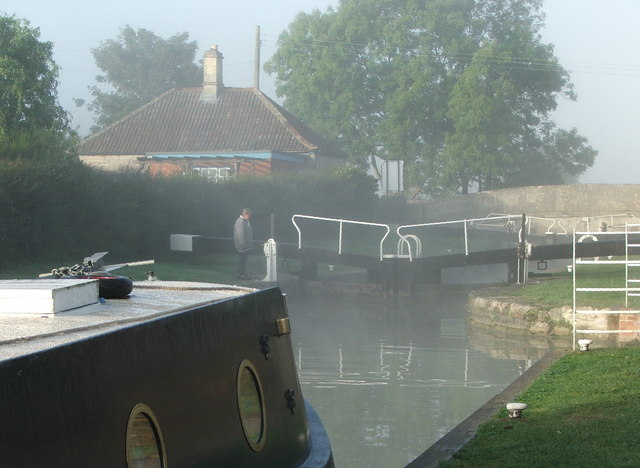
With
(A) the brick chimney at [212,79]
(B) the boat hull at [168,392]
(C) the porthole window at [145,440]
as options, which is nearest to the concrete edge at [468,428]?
(B) the boat hull at [168,392]

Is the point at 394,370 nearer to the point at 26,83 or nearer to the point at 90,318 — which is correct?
the point at 90,318

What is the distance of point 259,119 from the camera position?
159 feet

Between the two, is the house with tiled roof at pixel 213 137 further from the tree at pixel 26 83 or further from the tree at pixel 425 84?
the tree at pixel 26 83

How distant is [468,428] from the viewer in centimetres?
784

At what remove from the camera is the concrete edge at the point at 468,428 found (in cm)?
676

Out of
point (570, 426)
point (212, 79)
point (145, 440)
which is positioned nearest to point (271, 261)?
point (570, 426)

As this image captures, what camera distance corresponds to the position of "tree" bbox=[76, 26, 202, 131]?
78.8 metres

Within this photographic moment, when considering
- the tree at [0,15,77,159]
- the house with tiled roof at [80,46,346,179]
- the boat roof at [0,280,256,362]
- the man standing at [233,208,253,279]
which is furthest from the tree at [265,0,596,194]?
the boat roof at [0,280,256,362]

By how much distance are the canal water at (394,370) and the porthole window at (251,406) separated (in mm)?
3031

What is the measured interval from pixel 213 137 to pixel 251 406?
4248 cm

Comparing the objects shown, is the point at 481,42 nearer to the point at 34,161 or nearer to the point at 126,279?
the point at 34,161

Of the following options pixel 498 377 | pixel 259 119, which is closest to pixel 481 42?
pixel 259 119

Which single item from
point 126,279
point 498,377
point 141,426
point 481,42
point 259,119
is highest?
point 481,42

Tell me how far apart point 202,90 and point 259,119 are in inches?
149
